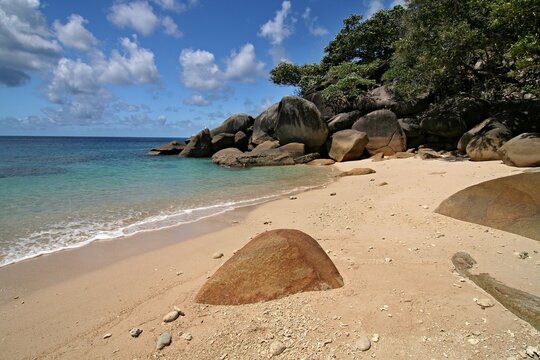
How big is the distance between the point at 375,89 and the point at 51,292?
1936cm

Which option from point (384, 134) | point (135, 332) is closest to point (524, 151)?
point (384, 134)

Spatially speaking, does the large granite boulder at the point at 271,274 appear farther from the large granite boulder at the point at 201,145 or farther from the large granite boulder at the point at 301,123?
the large granite boulder at the point at 201,145

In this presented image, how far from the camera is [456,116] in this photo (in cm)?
1424

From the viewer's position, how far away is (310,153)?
57.1 feet

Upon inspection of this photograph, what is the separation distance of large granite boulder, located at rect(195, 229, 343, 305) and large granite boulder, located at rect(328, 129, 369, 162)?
13.0 metres

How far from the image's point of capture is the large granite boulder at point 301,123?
1731 centimetres

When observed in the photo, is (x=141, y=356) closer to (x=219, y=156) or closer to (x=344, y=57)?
(x=219, y=156)

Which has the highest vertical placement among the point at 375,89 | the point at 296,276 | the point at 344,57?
the point at 344,57

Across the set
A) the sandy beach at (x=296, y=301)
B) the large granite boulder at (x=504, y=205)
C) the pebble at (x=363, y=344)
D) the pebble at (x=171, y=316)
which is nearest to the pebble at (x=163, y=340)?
the sandy beach at (x=296, y=301)

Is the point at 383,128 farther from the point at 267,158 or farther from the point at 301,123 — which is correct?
the point at 267,158

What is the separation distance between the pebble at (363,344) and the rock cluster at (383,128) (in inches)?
438

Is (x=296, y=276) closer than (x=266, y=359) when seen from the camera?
No

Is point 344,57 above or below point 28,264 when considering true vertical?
above

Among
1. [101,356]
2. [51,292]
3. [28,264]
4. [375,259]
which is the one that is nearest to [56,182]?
[28,264]
